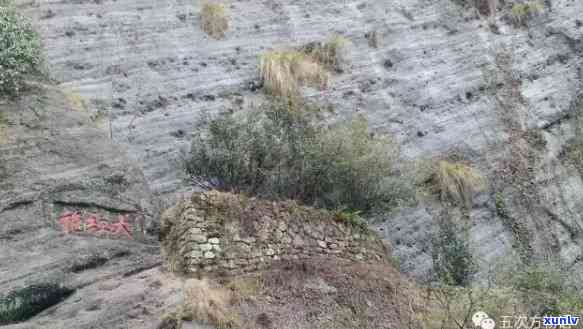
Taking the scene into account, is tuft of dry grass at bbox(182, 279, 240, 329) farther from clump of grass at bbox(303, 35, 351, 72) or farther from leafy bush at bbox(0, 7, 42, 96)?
clump of grass at bbox(303, 35, 351, 72)

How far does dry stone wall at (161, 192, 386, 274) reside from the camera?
320 inches

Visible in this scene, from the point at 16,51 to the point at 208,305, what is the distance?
15.2 feet

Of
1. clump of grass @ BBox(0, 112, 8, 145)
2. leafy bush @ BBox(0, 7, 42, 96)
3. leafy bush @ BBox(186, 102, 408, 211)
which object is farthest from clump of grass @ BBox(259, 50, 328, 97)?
clump of grass @ BBox(0, 112, 8, 145)

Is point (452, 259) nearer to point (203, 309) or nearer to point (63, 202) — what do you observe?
point (203, 309)

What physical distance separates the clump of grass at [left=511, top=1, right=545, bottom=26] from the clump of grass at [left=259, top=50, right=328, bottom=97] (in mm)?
5442

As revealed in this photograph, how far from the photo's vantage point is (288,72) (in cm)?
1234

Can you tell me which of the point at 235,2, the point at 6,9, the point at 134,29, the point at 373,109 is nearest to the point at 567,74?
the point at 373,109

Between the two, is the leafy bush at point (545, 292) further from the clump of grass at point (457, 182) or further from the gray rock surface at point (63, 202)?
the gray rock surface at point (63, 202)

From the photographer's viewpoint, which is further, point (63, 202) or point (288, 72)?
point (288, 72)

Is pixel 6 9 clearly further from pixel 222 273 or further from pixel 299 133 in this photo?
pixel 222 273

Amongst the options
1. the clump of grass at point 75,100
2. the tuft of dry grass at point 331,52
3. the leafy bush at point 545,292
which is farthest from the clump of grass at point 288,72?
the leafy bush at point 545,292

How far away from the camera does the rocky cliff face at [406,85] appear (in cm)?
1098

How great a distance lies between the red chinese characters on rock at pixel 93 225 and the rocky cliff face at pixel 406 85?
1.52 m

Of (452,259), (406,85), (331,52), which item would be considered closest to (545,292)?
(452,259)
